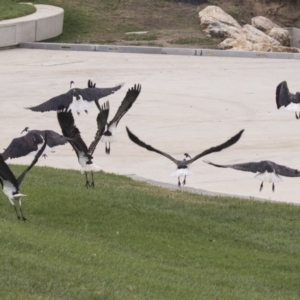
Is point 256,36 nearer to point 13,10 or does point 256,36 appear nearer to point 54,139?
point 13,10

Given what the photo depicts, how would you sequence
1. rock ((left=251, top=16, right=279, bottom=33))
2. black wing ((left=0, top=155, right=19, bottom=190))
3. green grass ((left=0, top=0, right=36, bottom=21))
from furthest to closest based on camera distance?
rock ((left=251, top=16, right=279, bottom=33)), green grass ((left=0, top=0, right=36, bottom=21)), black wing ((left=0, top=155, right=19, bottom=190))

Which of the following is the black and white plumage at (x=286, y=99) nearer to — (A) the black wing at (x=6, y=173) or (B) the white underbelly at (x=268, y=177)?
(B) the white underbelly at (x=268, y=177)

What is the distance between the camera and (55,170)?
38.2 ft

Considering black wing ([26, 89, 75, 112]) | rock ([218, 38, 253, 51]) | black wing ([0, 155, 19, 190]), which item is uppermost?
black wing ([0, 155, 19, 190])

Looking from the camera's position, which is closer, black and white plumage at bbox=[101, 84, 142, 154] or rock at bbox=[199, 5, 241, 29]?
black and white plumage at bbox=[101, 84, 142, 154]

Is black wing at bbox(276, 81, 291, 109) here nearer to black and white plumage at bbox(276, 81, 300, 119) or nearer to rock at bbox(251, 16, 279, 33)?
black and white plumage at bbox(276, 81, 300, 119)

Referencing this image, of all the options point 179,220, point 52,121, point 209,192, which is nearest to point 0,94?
point 52,121

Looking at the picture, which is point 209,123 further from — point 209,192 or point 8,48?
point 8,48

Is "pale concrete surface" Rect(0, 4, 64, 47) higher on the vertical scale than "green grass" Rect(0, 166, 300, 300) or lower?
lower

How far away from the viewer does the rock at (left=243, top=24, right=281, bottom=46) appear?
2577 cm

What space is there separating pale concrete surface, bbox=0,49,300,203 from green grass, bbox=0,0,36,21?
1.46 m

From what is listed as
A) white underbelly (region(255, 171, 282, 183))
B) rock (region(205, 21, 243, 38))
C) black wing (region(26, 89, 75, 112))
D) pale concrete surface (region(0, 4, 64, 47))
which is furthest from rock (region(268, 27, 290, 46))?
white underbelly (region(255, 171, 282, 183))

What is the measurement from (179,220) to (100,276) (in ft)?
9.02

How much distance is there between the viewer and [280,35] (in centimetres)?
2727
